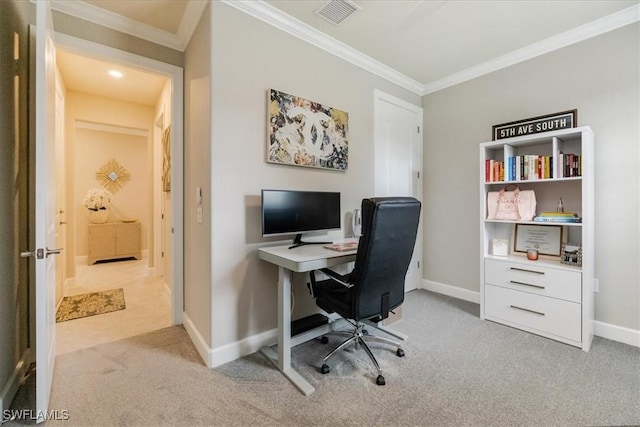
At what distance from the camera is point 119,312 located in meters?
2.90

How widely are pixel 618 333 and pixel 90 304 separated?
16.5 ft

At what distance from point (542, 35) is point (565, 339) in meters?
2.62

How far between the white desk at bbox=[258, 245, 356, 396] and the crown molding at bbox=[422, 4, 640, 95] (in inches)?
104

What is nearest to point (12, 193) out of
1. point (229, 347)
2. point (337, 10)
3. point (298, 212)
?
point (229, 347)

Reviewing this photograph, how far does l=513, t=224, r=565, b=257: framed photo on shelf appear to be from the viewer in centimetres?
257

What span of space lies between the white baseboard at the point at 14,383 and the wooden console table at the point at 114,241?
3.68m

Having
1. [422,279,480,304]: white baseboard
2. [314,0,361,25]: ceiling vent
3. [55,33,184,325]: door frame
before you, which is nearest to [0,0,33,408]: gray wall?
[55,33,184,325]: door frame

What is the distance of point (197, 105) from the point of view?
2236 millimetres

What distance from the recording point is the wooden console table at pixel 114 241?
501 centimetres

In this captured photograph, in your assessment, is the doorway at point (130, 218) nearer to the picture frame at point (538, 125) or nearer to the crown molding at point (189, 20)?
the crown molding at point (189, 20)

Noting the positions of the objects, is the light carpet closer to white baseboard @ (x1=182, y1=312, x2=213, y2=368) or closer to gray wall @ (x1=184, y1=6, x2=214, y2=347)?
white baseboard @ (x1=182, y1=312, x2=213, y2=368)

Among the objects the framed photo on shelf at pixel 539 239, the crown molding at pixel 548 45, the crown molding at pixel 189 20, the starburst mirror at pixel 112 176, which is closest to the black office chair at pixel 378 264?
the framed photo on shelf at pixel 539 239

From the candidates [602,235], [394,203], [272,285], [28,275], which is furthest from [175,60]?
[602,235]

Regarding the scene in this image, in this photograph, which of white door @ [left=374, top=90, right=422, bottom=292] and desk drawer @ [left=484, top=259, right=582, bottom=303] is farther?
white door @ [left=374, top=90, right=422, bottom=292]
